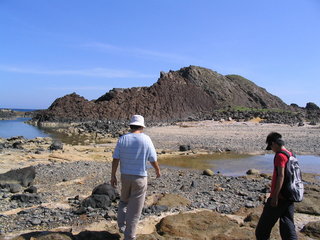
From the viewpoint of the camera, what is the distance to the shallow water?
1584cm

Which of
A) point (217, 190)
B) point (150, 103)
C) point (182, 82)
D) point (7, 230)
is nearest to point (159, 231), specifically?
point (7, 230)

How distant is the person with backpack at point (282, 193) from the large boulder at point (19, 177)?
828 centimetres

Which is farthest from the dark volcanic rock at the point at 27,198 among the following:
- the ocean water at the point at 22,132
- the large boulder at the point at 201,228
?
the ocean water at the point at 22,132

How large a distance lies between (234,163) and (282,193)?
1313 cm

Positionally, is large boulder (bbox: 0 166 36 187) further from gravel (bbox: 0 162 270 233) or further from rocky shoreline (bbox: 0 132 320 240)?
gravel (bbox: 0 162 270 233)

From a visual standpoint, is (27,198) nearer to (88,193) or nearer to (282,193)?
(88,193)

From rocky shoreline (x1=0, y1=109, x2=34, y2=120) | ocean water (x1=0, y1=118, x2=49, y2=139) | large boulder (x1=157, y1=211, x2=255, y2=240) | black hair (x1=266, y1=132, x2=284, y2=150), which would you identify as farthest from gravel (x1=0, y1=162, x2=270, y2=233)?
rocky shoreline (x1=0, y1=109, x2=34, y2=120)

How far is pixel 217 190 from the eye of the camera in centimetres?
1035

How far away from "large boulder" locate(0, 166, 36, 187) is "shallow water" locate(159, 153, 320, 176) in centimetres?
794

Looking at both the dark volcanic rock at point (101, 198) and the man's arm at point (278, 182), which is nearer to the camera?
the man's arm at point (278, 182)

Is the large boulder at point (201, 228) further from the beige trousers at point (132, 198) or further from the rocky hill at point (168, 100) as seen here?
the rocky hill at point (168, 100)

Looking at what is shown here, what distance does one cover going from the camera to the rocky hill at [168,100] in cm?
6406

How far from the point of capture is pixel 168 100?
66.5 meters

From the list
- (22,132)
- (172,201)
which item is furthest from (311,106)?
(172,201)
